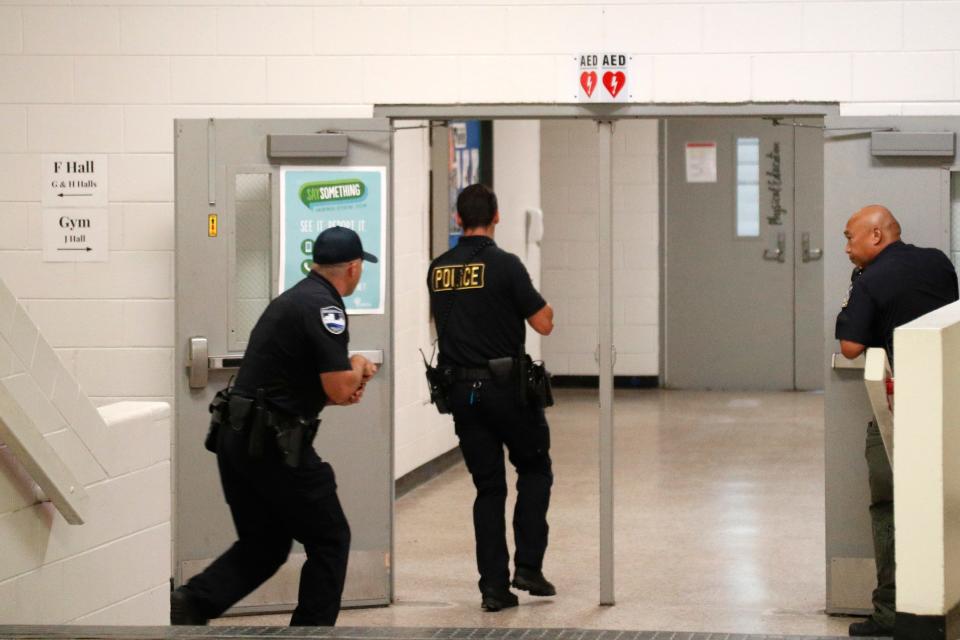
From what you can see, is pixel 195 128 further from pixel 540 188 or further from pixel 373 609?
pixel 540 188

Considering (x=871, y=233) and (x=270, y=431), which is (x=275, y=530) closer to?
(x=270, y=431)

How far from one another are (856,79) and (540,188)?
22.1 feet

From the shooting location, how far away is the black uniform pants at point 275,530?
4.05m

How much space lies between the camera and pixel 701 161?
11.7 metres

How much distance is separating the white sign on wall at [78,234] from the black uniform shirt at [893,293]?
9.35ft

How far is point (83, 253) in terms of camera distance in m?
5.63

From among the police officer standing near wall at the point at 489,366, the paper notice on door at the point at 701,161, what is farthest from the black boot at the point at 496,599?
the paper notice on door at the point at 701,161

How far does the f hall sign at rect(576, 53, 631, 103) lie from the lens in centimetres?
531

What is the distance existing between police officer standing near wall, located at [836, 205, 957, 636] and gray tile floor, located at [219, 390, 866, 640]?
30cm

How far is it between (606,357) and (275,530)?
170 cm

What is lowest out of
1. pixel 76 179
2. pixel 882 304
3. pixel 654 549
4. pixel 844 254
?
pixel 654 549

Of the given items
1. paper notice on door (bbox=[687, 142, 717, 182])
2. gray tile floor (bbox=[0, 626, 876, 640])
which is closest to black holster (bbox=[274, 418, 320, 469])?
gray tile floor (bbox=[0, 626, 876, 640])

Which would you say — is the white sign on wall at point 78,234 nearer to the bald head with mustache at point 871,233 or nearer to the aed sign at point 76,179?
the aed sign at point 76,179

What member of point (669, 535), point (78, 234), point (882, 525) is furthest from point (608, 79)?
point (669, 535)
